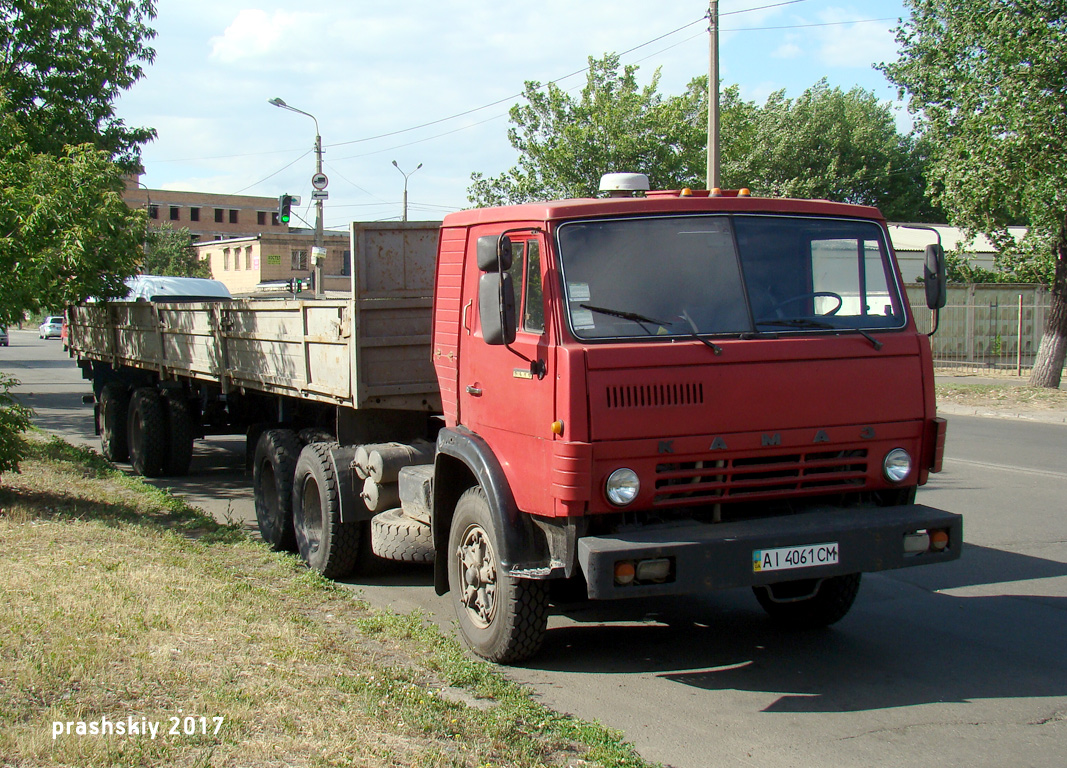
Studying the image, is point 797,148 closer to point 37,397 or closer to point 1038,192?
point 1038,192

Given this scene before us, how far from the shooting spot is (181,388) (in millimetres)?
11234

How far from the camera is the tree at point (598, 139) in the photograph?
26.4 meters

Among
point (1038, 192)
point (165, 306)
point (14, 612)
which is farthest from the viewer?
point (1038, 192)

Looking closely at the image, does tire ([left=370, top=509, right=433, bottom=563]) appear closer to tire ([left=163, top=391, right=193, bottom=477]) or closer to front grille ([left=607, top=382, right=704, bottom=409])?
front grille ([left=607, top=382, right=704, bottom=409])

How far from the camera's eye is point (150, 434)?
36.7 ft

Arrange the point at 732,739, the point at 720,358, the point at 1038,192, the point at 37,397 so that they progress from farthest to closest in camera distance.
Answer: the point at 37,397, the point at 1038,192, the point at 720,358, the point at 732,739

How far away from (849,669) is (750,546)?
1154 millimetres

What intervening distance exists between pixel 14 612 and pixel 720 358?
151 inches

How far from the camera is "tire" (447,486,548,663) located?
15.6ft

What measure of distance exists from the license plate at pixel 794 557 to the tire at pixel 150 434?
8709 millimetres

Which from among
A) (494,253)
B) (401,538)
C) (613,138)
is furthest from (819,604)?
(613,138)

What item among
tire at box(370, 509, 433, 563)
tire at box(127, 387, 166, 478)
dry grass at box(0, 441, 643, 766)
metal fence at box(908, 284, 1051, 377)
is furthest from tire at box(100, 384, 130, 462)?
metal fence at box(908, 284, 1051, 377)

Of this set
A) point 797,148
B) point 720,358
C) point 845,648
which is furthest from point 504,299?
point 797,148

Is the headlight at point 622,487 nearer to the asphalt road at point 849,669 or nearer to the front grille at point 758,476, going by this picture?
the front grille at point 758,476
